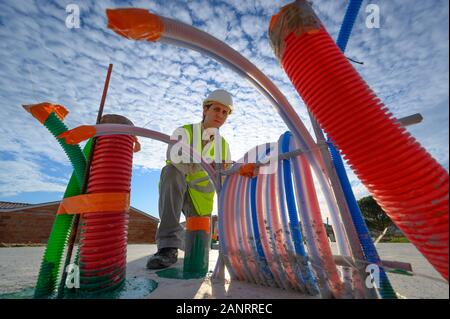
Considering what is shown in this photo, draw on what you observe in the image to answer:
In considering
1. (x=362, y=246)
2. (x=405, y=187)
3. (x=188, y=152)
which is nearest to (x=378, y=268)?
(x=362, y=246)

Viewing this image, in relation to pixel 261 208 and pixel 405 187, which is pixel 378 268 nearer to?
pixel 405 187

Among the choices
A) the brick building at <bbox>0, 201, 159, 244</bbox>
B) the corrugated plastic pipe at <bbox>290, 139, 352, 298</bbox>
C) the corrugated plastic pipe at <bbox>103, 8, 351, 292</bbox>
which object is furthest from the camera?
the brick building at <bbox>0, 201, 159, 244</bbox>

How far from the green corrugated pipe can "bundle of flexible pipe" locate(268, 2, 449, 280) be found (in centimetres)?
180

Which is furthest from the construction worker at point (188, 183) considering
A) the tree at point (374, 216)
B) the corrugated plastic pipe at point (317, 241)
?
the tree at point (374, 216)

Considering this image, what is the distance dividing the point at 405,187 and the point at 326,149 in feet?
1.70

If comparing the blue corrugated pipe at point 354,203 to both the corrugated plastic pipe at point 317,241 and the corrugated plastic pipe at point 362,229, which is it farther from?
the corrugated plastic pipe at point 317,241

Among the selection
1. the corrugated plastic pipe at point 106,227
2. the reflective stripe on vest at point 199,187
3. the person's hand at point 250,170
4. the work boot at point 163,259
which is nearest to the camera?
the corrugated plastic pipe at point 106,227

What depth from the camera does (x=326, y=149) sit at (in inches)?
55.5

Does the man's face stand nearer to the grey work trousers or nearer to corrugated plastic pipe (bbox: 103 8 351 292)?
the grey work trousers

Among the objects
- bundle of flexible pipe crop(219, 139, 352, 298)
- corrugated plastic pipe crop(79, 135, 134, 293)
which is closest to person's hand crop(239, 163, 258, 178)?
bundle of flexible pipe crop(219, 139, 352, 298)

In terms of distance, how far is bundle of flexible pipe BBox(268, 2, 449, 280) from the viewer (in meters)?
0.90

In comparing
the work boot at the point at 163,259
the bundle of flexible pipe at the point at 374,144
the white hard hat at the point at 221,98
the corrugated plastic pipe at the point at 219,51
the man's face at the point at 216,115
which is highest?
the white hard hat at the point at 221,98

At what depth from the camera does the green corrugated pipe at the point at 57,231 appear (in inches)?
66.4

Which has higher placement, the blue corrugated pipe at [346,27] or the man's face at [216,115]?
the man's face at [216,115]
